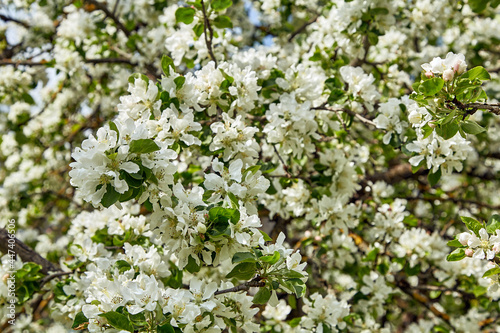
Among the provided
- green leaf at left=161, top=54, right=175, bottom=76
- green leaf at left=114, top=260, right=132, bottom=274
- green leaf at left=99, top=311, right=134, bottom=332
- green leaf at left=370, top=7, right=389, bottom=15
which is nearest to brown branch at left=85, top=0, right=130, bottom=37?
green leaf at left=161, top=54, right=175, bottom=76

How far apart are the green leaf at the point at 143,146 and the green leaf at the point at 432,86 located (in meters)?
0.91

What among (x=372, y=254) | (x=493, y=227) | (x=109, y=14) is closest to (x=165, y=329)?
(x=493, y=227)

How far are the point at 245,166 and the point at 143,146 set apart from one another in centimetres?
55

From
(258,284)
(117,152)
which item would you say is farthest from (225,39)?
(258,284)

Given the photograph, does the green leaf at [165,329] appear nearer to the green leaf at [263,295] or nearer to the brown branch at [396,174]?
the green leaf at [263,295]

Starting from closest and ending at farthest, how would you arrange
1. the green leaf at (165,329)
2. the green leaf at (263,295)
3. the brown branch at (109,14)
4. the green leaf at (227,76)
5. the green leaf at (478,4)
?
1. the green leaf at (165,329)
2. the green leaf at (263,295)
3. the green leaf at (227,76)
4. the green leaf at (478,4)
5. the brown branch at (109,14)

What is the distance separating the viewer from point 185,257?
138 cm

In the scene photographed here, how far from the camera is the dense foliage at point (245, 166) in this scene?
131 cm

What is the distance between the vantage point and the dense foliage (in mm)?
1310

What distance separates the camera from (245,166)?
1.70 meters

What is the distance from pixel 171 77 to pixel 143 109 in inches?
7.1

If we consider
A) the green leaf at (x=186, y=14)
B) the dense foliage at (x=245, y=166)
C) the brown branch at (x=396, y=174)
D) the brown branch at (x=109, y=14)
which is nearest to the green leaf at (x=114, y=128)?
the dense foliage at (x=245, y=166)

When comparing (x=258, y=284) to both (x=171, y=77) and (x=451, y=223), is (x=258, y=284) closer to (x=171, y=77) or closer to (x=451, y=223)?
(x=171, y=77)

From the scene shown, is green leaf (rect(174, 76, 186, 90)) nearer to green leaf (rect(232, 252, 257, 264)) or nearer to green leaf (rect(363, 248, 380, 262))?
green leaf (rect(232, 252, 257, 264))
